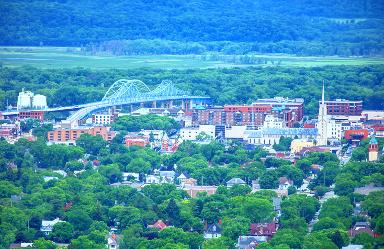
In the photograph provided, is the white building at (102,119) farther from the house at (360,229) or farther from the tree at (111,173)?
the house at (360,229)

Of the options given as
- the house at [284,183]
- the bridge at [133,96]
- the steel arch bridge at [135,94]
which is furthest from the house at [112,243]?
the steel arch bridge at [135,94]

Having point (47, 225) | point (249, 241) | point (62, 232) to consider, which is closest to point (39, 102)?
point (47, 225)

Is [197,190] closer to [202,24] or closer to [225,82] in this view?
[225,82]

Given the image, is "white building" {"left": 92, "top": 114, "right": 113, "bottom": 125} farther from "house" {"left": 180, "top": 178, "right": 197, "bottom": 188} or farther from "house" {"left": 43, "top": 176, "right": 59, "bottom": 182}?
"house" {"left": 43, "top": 176, "right": 59, "bottom": 182}

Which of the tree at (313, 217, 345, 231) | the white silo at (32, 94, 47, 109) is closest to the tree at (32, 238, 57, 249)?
the tree at (313, 217, 345, 231)

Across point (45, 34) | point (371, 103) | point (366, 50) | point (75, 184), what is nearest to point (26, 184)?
point (75, 184)

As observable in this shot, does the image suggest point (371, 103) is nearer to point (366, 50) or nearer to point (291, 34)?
point (366, 50)
